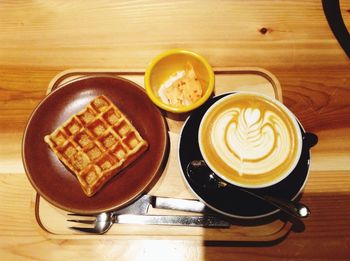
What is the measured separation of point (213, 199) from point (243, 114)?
0.90 ft

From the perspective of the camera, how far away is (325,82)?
3.98 ft

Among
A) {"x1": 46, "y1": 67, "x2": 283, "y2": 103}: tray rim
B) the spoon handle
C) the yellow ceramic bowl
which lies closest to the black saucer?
the spoon handle

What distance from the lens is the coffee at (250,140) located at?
0.91 metres

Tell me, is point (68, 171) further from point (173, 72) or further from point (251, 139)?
point (251, 139)

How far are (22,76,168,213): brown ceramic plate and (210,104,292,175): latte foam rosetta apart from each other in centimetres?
21

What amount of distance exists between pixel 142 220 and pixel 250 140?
434 mm

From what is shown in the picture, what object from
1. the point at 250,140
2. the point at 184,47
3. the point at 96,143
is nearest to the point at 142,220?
the point at 96,143

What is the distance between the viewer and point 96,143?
1115 mm

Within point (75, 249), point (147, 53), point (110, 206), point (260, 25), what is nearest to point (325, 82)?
point (260, 25)

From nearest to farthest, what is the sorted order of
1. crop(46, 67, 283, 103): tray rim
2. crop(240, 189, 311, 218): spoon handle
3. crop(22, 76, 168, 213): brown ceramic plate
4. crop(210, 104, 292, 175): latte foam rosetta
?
crop(240, 189, 311, 218): spoon handle < crop(210, 104, 292, 175): latte foam rosetta < crop(22, 76, 168, 213): brown ceramic plate < crop(46, 67, 283, 103): tray rim

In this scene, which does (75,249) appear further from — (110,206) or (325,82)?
(325,82)

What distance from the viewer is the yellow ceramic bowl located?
1060 millimetres

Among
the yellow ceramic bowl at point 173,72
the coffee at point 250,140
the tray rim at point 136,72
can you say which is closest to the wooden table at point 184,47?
the tray rim at point 136,72

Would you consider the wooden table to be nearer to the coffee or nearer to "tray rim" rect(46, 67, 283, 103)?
"tray rim" rect(46, 67, 283, 103)
